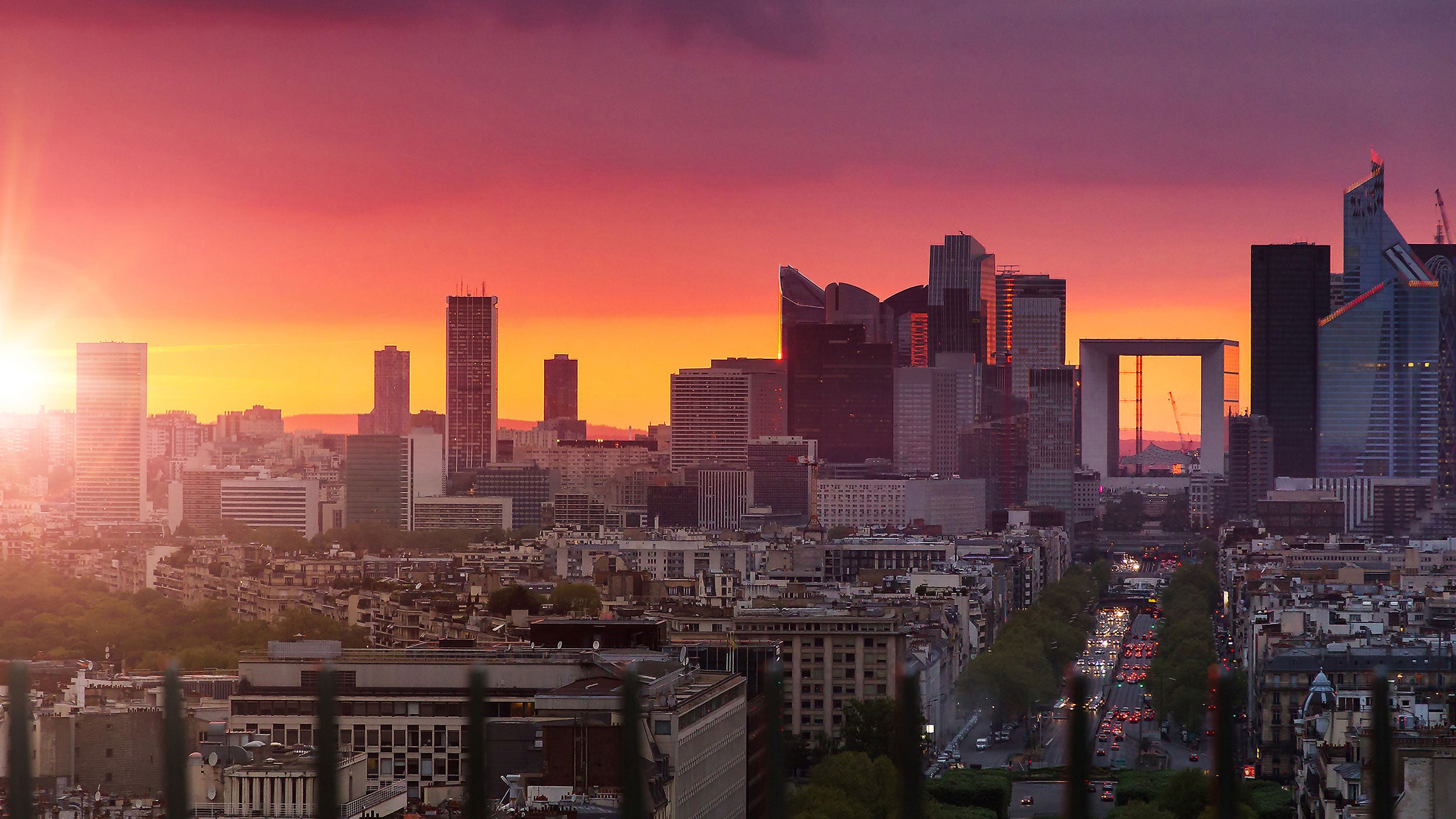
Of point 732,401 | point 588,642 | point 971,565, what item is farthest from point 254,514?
point 588,642

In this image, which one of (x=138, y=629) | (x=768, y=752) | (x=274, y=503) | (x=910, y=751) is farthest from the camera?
(x=274, y=503)

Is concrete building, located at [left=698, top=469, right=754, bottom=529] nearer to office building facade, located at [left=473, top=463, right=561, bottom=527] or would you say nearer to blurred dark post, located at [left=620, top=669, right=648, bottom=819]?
office building facade, located at [left=473, top=463, right=561, bottom=527]

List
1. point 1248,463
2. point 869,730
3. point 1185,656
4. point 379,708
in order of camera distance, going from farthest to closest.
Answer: point 1248,463 < point 1185,656 < point 869,730 < point 379,708

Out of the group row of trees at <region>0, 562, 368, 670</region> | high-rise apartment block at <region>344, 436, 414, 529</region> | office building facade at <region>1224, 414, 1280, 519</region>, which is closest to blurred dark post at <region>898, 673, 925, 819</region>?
row of trees at <region>0, 562, 368, 670</region>

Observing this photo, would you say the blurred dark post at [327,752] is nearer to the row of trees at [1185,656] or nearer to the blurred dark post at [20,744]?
the blurred dark post at [20,744]

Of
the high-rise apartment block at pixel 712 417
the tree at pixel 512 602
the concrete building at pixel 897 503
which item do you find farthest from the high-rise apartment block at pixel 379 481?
the tree at pixel 512 602

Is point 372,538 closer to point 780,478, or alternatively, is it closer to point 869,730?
point 780,478

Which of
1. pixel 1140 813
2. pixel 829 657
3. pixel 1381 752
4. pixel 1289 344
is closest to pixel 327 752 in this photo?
pixel 1381 752
